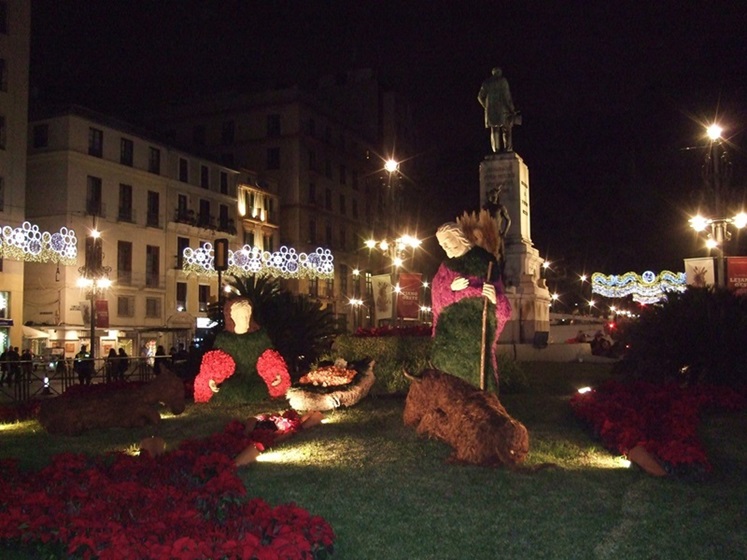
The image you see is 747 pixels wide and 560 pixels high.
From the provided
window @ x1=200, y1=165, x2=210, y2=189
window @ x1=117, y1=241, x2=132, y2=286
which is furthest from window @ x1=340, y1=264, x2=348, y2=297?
window @ x1=117, y1=241, x2=132, y2=286

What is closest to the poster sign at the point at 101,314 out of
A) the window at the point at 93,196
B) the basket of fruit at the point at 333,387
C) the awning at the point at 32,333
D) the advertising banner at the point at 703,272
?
the awning at the point at 32,333

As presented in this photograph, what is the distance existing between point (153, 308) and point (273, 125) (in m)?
21.9

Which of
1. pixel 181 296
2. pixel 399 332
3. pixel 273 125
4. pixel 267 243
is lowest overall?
pixel 399 332

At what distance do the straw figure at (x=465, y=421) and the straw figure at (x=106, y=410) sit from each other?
15.2 feet

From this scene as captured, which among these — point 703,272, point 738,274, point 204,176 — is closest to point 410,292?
point 703,272

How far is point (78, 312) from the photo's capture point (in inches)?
1574

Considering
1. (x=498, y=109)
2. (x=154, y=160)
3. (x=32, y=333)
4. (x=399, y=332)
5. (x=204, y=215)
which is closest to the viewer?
(x=399, y=332)

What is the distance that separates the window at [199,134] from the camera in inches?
2482

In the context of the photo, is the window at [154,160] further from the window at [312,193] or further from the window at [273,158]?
the window at [312,193]

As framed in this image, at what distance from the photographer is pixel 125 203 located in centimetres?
4509

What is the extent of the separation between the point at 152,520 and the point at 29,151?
41.0 metres

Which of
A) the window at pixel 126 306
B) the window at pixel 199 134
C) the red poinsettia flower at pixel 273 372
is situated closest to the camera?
the red poinsettia flower at pixel 273 372

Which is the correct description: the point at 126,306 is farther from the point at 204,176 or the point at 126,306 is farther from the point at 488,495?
the point at 488,495

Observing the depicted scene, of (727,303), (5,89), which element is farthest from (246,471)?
(5,89)
